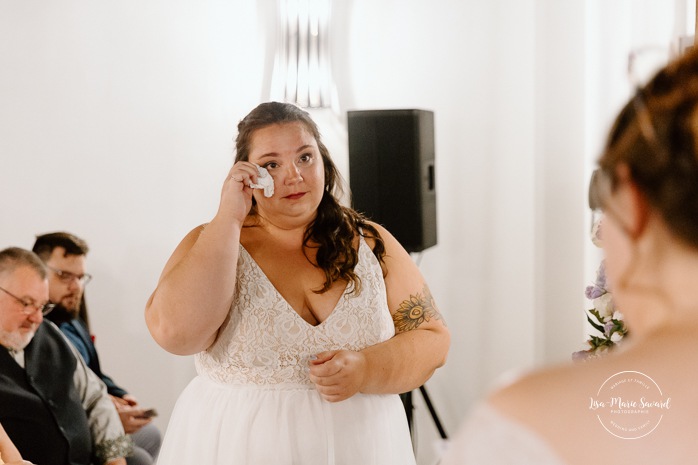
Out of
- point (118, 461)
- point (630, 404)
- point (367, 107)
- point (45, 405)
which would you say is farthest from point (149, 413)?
point (630, 404)

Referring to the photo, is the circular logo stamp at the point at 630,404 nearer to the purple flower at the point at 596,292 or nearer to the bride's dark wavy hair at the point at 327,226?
the bride's dark wavy hair at the point at 327,226

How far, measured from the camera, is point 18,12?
2164 millimetres

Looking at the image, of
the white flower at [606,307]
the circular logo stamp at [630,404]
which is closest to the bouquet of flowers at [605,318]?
the white flower at [606,307]

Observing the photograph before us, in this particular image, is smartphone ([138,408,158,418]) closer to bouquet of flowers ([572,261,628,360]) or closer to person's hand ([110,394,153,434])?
person's hand ([110,394,153,434])

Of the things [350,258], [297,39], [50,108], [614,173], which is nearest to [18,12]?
[50,108]

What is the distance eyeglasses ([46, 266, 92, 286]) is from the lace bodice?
74cm

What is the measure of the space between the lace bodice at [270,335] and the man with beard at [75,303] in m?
0.72

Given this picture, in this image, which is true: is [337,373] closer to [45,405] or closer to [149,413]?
[45,405]

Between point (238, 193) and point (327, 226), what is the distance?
25cm

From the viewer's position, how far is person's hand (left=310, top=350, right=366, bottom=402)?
1.56 metres

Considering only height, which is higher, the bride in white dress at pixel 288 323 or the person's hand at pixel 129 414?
the bride in white dress at pixel 288 323

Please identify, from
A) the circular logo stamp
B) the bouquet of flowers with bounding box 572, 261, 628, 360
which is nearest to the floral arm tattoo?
the bouquet of flowers with bounding box 572, 261, 628, 360

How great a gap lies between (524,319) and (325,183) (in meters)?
1.53

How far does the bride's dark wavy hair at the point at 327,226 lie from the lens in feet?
5.57
